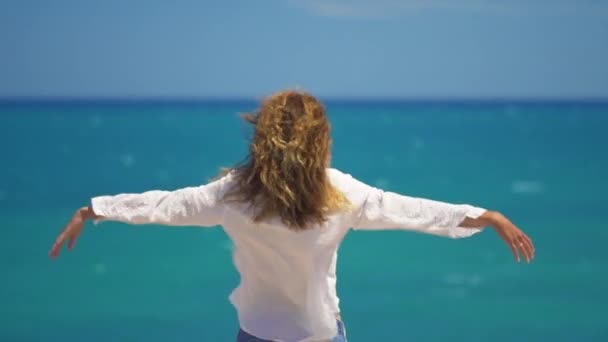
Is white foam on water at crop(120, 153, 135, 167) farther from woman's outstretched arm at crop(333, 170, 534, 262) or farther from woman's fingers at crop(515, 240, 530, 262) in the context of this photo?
woman's fingers at crop(515, 240, 530, 262)

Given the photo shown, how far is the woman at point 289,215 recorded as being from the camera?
3.19m

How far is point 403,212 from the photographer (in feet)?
10.8

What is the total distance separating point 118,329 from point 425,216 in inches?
303

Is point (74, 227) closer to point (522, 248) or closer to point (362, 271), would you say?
point (522, 248)

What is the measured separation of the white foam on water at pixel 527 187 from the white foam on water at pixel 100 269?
13697mm

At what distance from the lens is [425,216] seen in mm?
3297

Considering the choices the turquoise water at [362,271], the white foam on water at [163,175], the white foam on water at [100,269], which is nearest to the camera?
the turquoise water at [362,271]

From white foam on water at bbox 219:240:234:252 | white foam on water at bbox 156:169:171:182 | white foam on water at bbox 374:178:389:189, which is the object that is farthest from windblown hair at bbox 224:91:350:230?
white foam on water at bbox 156:169:171:182

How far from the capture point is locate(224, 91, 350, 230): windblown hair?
318 centimetres

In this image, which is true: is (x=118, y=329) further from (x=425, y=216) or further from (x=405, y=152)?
(x=405, y=152)

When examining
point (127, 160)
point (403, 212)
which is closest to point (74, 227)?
point (403, 212)

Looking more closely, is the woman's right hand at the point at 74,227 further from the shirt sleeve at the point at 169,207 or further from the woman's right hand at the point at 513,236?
the woman's right hand at the point at 513,236

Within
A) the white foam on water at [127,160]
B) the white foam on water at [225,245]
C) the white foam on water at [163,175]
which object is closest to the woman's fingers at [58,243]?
the white foam on water at [225,245]

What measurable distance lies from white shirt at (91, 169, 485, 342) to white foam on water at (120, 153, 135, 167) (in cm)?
3496
